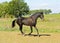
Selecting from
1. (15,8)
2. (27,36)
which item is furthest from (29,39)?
(15,8)

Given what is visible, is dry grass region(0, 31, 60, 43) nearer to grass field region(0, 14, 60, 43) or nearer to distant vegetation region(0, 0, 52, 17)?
grass field region(0, 14, 60, 43)

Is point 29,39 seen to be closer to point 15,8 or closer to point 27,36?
point 27,36

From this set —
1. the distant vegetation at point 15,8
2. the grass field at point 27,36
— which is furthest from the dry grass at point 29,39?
the distant vegetation at point 15,8

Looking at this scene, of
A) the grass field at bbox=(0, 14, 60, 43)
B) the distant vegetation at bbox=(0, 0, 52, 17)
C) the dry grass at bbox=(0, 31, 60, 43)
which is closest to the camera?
the dry grass at bbox=(0, 31, 60, 43)

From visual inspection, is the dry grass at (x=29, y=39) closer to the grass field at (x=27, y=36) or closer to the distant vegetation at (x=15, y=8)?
the grass field at (x=27, y=36)

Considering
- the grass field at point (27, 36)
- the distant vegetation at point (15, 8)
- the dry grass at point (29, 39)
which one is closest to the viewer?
the dry grass at point (29, 39)

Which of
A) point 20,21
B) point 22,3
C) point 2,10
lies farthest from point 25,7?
point 20,21

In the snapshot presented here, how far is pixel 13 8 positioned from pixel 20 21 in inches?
2539

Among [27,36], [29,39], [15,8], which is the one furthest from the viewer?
[15,8]

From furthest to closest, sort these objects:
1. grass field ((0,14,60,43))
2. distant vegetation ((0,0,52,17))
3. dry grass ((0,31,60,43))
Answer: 1. distant vegetation ((0,0,52,17))
2. grass field ((0,14,60,43))
3. dry grass ((0,31,60,43))

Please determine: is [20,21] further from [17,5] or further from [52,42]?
[17,5]

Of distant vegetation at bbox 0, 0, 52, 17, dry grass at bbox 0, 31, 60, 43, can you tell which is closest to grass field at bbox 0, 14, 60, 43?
dry grass at bbox 0, 31, 60, 43

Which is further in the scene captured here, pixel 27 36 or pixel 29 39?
pixel 27 36

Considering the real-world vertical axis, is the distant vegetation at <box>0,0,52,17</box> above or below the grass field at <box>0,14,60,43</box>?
below
